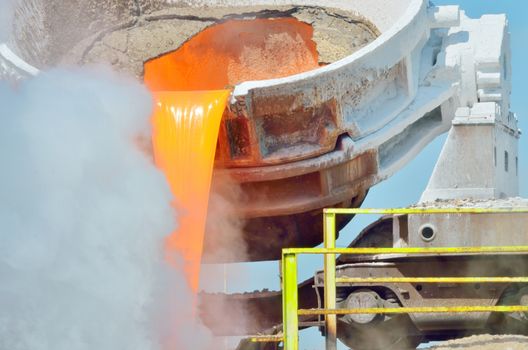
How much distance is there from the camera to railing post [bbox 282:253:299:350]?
679cm

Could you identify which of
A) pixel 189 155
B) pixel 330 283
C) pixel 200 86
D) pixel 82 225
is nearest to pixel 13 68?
pixel 189 155

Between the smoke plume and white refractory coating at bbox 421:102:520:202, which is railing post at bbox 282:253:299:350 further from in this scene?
white refractory coating at bbox 421:102:520:202

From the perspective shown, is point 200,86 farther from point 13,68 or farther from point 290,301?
point 290,301

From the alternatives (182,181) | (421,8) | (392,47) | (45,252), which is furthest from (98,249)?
(421,8)

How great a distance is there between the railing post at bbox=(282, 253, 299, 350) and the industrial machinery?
828 millimetres

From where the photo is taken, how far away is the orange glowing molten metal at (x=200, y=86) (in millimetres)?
7504

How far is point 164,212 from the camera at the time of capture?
7.27 meters

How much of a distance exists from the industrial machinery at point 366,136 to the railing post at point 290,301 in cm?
83

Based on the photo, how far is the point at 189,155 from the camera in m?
7.61

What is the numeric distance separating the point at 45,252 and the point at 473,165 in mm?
3529

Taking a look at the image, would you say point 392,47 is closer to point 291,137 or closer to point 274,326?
point 291,137

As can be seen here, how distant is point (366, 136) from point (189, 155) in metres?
1.29

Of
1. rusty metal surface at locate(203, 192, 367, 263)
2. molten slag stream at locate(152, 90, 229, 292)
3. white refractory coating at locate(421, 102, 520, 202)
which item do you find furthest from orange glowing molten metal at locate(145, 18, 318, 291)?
white refractory coating at locate(421, 102, 520, 202)

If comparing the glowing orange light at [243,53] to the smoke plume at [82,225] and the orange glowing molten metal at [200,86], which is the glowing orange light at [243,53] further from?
→ the smoke plume at [82,225]
